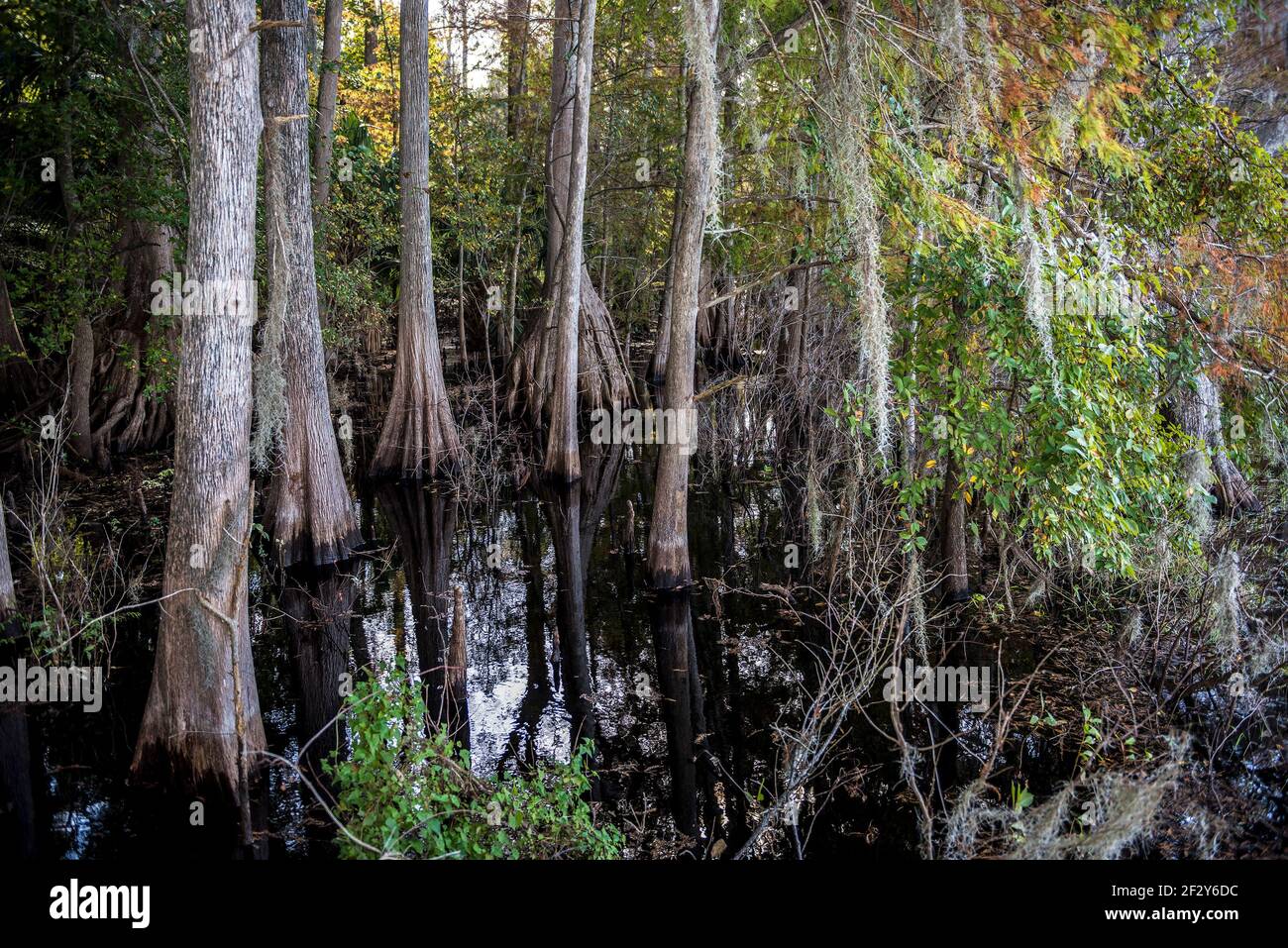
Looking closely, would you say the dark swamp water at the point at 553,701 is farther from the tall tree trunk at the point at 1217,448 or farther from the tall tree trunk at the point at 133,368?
the tall tree trunk at the point at 133,368

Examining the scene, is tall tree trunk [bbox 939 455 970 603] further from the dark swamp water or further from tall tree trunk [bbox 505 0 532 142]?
tall tree trunk [bbox 505 0 532 142]

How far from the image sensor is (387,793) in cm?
438

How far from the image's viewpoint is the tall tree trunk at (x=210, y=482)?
18.2 ft

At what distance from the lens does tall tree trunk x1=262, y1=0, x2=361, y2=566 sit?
31.9ft

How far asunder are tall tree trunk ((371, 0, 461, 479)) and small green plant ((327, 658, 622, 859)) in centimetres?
898
